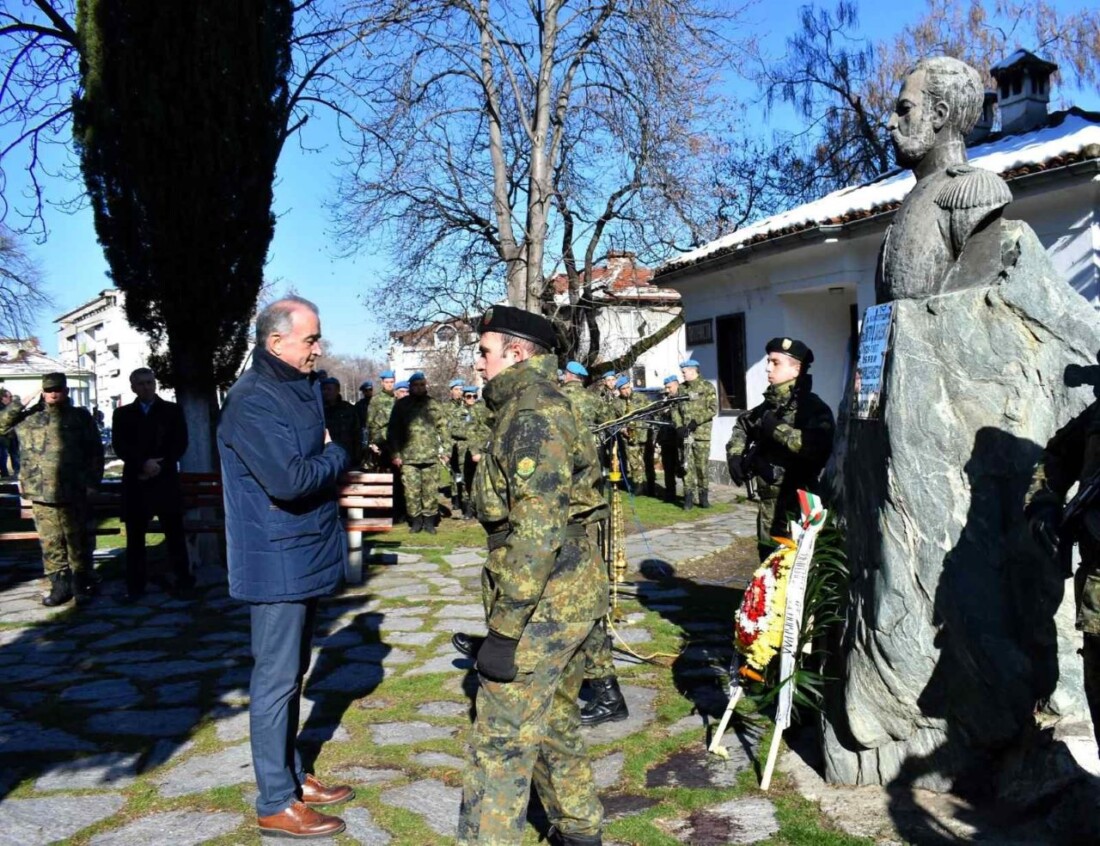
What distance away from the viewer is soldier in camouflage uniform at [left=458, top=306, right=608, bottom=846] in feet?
10.0

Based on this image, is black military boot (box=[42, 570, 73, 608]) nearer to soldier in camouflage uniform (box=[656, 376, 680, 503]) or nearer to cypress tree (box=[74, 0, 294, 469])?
cypress tree (box=[74, 0, 294, 469])

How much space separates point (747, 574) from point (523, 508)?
5988 mm

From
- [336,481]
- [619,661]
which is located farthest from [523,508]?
[619,661]

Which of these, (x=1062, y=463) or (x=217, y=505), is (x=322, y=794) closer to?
(x=1062, y=463)

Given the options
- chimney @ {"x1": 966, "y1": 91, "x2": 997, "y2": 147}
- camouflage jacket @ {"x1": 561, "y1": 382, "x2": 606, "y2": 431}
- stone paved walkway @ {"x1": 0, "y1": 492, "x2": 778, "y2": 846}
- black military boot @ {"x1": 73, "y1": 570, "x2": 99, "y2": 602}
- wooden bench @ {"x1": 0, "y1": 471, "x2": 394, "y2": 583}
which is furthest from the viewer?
chimney @ {"x1": 966, "y1": 91, "x2": 997, "y2": 147}

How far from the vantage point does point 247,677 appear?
5852mm

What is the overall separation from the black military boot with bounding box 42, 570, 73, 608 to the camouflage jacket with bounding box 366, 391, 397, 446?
607cm

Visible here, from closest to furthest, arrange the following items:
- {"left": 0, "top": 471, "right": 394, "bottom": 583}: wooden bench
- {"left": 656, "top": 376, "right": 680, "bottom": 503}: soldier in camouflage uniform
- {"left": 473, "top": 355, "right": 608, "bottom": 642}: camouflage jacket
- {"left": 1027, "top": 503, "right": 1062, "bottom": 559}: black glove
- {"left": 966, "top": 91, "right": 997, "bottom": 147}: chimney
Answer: {"left": 1027, "top": 503, "right": 1062, "bottom": 559}: black glove, {"left": 473, "top": 355, "right": 608, "bottom": 642}: camouflage jacket, {"left": 0, "top": 471, "right": 394, "bottom": 583}: wooden bench, {"left": 966, "top": 91, "right": 997, "bottom": 147}: chimney, {"left": 656, "top": 376, "right": 680, "bottom": 503}: soldier in camouflage uniform

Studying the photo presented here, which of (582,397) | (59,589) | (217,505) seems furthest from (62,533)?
(582,397)

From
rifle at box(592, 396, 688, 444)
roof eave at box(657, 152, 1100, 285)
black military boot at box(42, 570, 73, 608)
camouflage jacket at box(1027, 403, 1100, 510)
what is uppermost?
roof eave at box(657, 152, 1100, 285)

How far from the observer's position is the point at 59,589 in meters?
7.97

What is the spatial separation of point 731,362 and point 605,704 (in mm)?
11687

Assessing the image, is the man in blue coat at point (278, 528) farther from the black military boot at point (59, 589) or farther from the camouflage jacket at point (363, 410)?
the camouflage jacket at point (363, 410)

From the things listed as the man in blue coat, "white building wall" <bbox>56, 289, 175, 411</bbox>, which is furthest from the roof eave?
"white building wall" <bbox>56, 289, 175, 411</bbox>
